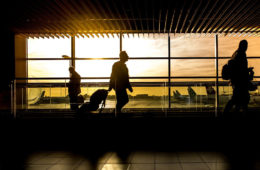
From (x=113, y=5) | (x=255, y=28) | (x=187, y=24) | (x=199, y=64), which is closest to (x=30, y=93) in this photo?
(x=113, y=5)

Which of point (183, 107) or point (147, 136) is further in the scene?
point (183, 107)

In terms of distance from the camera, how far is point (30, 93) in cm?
536

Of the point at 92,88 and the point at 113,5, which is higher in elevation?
the point at 113,5

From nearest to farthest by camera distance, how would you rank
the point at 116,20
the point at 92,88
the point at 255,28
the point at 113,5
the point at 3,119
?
the point at 3,119, the point at 92,88, the point at 113,5, the point at 116,20, the point at 255,28

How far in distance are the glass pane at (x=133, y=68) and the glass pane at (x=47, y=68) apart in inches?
31.6

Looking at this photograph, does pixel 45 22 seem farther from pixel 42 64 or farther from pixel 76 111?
pixel 76 111

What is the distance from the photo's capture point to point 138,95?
5184 mm

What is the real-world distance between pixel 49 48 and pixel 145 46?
14.0 ft

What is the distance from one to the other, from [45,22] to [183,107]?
512 centimetres

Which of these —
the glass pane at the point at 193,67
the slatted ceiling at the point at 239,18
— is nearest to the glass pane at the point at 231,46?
the glass pane at the point at 193,67

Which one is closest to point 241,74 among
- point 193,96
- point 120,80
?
point 193,96

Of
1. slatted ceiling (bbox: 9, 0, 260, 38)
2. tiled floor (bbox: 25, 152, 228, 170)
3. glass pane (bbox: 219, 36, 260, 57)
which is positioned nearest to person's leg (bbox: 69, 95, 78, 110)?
tiled floor (bbox: 25, 152, 228, 170)

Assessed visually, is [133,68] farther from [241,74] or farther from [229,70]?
[241,74]

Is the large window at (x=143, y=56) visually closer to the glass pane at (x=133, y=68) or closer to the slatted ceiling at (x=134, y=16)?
the glass pane at (x=133, y=68)
